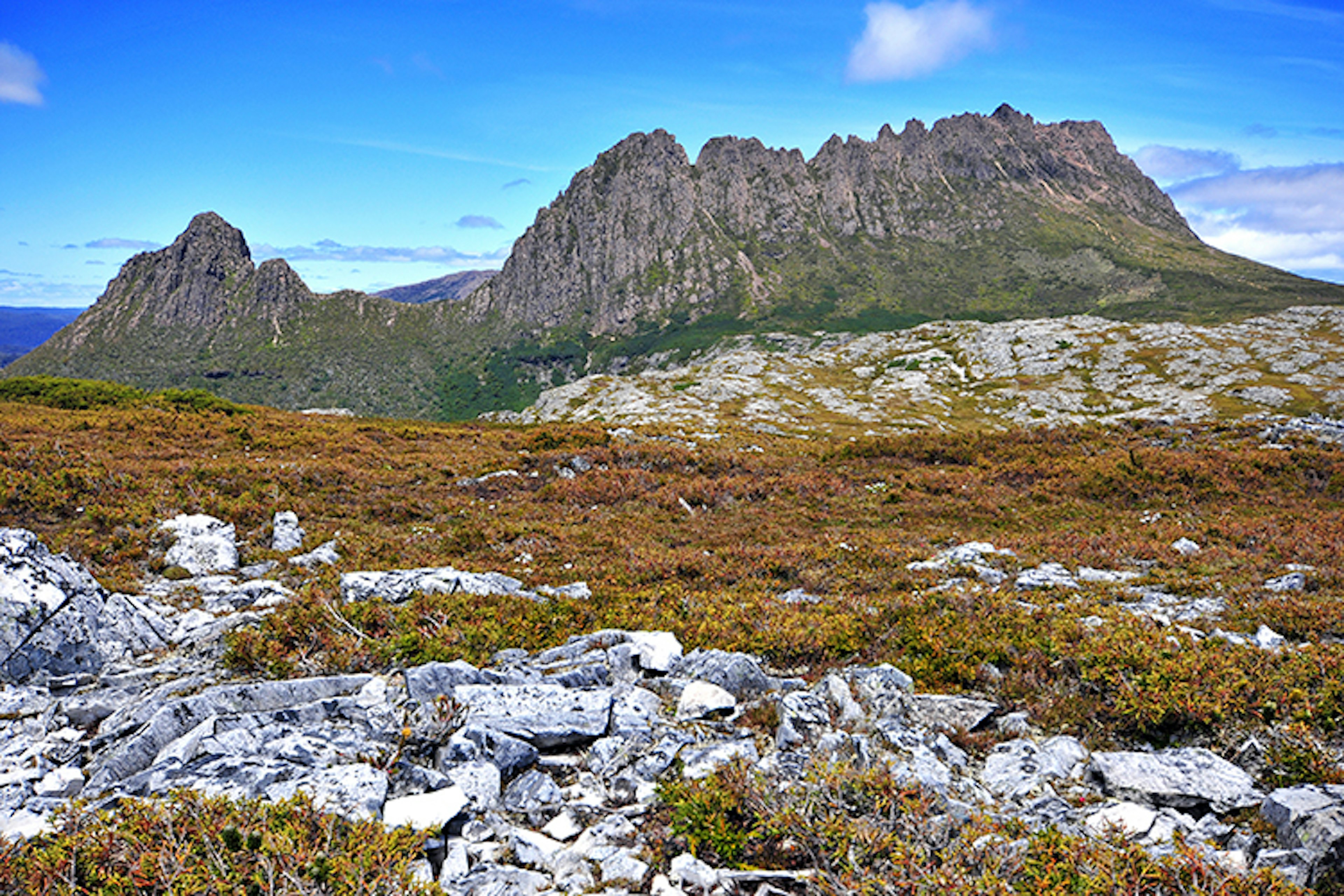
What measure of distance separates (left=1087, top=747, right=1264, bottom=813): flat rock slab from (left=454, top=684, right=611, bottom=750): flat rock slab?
568 centimetres

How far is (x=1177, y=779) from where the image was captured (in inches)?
255

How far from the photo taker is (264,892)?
16.2 feet

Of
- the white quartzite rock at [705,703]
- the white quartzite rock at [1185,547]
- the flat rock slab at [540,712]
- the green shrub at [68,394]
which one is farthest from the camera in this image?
the green shrub at [68,394]

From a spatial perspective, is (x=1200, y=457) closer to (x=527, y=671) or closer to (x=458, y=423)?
(x=527, y=671)

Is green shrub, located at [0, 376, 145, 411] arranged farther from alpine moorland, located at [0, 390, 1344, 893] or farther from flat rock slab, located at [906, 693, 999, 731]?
flat rock slab, located at [906, 693, 999, 731]

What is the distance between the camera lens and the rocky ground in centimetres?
8412

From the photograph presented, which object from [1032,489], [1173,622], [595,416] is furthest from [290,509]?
[595,416]

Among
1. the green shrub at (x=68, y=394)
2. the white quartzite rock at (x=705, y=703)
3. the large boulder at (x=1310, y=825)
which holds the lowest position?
the white quartzite rock at (x=705, y=703)

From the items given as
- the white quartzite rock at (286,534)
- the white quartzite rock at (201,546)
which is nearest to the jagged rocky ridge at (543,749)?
the white quartzite rock at (201,546)

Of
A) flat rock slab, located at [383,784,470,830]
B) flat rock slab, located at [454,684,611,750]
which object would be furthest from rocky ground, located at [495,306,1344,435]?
flat rock slab, located at [383,784,470,830]

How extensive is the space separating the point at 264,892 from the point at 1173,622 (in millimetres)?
13402

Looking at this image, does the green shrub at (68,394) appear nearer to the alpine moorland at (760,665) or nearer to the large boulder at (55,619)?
the alpine moorland at (760,665)

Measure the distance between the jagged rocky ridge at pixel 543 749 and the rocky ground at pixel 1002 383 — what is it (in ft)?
164

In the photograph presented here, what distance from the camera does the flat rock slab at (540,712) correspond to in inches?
301
